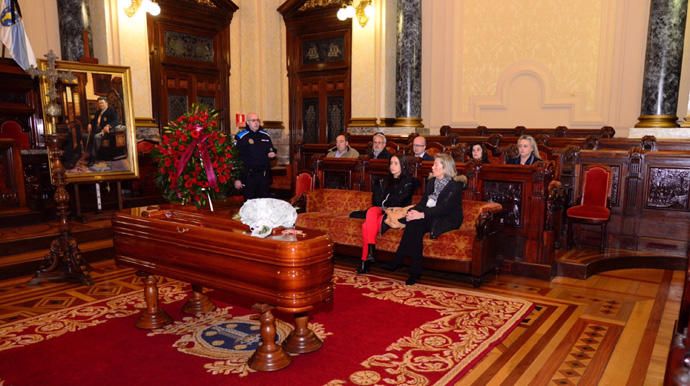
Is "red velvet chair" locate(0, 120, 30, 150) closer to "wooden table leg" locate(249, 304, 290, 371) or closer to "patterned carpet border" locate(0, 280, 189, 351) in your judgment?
"patterned carpet border" locate(0, 280, 189, 351)

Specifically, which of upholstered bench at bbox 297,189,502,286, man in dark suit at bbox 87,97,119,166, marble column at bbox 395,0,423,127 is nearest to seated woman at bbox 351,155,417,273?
upholstered bench at bbox 297,189,502,286

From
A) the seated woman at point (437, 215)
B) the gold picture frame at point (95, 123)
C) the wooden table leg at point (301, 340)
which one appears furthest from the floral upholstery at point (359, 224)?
the gold picture frame at point (95, 123)

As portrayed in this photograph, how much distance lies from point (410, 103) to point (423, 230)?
16.6 ft

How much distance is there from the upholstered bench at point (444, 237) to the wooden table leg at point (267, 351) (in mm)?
2350

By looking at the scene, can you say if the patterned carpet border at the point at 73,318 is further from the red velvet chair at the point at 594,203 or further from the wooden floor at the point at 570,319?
the red velvet chair at the point at 594,203

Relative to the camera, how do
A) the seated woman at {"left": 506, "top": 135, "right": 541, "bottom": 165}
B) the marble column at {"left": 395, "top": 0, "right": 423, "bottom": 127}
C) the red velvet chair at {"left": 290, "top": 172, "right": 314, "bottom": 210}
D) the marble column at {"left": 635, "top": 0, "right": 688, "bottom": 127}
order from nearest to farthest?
the seated woman at {"left": 506, "top": 135, "right": 541, "bottom": 165} → the red velvet chair at {"left": 290, "top": 172, "right": 314, "bottom": 210} → the marble column at {"left": 635, "top": 0, "right": 688, "bottom": 127} → the marble column at {"left": 395, "top": 0, "right": 423, "bottom": 127}

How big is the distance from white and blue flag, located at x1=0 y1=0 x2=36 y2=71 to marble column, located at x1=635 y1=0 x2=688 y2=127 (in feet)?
29.1

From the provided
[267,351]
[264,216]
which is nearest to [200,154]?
[264,216]

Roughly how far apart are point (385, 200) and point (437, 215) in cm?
79

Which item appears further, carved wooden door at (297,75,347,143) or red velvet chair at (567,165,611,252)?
carved wooden door at (297,75,347,143)

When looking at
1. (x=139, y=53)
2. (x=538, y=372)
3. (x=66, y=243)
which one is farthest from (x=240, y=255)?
(x=139, y=53)

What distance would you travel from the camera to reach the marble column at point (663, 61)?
24.5 feet

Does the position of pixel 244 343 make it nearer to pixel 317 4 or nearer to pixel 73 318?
pixel 73 318

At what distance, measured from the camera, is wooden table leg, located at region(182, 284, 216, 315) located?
4.34 m
